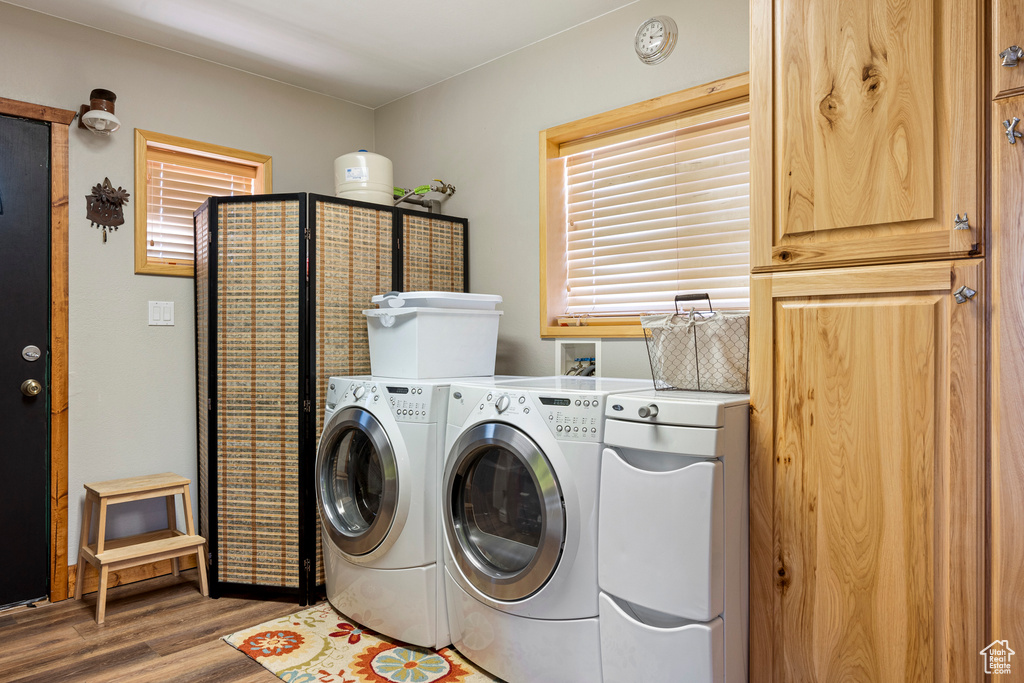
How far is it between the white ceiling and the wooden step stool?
6.46 ft

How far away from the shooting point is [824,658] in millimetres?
1578

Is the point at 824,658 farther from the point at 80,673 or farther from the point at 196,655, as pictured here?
the point at 80,673

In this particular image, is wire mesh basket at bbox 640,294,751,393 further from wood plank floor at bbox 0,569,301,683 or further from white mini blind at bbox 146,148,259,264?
white mini blind at bbox 146,148,259,264

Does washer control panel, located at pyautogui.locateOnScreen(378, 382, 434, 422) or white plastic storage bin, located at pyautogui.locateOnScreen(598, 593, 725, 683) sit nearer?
white plastic storage bin, located at pyautogui.locateOnScreen(598, 593, 725, 683)

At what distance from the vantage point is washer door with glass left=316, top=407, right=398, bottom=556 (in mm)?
2240

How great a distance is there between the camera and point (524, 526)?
1923mm

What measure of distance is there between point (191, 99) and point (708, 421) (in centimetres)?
286

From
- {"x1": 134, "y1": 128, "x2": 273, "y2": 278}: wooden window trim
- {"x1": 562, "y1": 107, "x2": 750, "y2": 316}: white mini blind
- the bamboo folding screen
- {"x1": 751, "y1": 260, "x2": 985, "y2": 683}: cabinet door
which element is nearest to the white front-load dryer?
the bamboo folding screen

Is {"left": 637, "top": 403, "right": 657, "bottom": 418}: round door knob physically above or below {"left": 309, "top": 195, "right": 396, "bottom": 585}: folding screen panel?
below

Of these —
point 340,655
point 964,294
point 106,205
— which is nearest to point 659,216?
point 964,294

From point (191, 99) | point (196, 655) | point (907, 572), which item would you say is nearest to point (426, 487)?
point (196, 655)

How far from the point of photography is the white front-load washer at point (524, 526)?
5.79 ft

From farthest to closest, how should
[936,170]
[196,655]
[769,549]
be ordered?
[196,655] < [769,549] < [936,170]

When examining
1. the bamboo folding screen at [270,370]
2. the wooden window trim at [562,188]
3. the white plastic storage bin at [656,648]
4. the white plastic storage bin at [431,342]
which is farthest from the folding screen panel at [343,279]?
the white plastic storage bin at [656,648]
